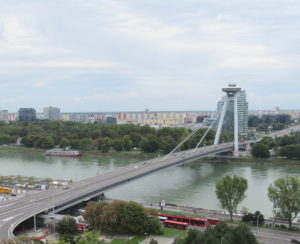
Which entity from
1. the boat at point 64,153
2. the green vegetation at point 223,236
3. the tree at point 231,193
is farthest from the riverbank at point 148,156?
the green vegetation at point 223,236

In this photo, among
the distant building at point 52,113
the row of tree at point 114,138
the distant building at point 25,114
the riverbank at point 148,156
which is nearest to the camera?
the riverbank at point 148,156

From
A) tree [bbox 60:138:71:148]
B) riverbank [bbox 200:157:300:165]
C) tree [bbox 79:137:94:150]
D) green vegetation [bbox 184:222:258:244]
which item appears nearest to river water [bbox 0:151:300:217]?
riverbank [bbox 200:157:300:165]

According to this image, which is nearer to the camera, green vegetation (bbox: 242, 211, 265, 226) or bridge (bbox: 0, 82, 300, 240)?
bridge (bbox: 0, 82, 300, 240)

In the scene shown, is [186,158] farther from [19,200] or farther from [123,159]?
[19,200]

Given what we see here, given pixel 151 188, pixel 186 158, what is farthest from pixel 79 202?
pixel 186 158

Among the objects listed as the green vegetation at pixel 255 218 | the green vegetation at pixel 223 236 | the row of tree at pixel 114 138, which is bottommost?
the green vegetation at pixel 255 218

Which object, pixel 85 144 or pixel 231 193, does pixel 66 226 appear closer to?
pixel 231 193

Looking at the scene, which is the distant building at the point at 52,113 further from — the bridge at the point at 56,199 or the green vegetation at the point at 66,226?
the green vegetation at the point at 66,226

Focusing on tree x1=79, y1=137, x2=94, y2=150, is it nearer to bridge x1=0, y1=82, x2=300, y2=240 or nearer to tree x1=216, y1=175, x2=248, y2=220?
bridge x1=0, y1=82, x2=300, y2=240
